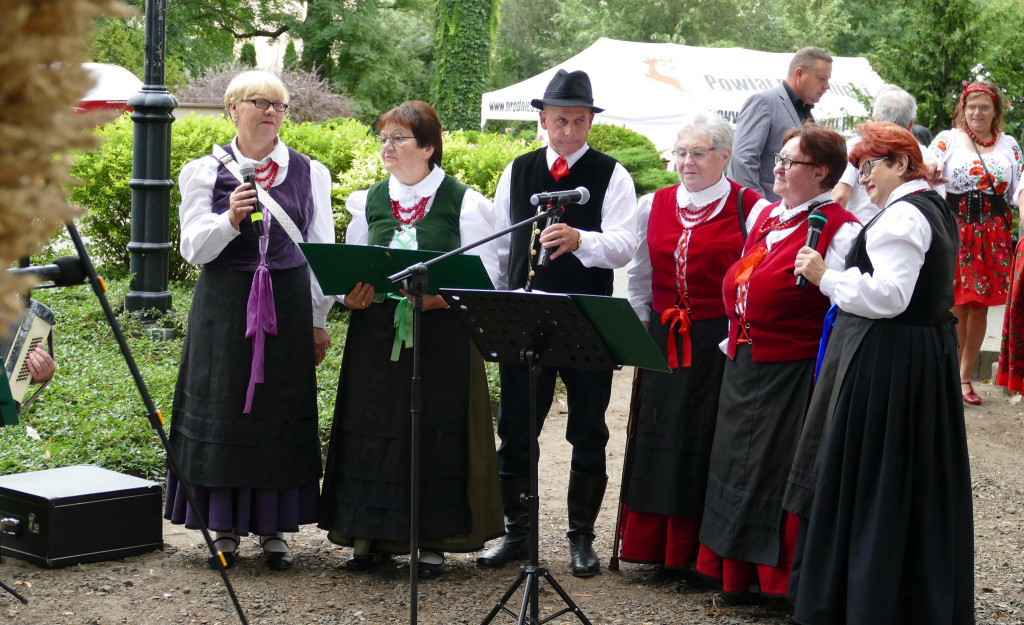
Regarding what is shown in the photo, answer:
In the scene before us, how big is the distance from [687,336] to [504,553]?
52.1 inches

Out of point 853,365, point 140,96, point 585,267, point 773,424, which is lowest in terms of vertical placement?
point 773,424

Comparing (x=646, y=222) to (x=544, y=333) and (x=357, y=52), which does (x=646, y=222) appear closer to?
(x=544, y=333)

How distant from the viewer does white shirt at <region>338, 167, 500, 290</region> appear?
4555 millimetres

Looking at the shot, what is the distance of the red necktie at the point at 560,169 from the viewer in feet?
15.1

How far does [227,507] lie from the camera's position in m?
4.50

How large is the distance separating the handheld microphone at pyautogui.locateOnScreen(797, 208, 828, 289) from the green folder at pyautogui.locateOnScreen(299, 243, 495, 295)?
3.79 ft

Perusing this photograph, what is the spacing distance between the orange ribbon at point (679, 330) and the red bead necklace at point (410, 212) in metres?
1.14

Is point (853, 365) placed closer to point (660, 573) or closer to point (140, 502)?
point (660, 573)

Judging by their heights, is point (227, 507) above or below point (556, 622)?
above

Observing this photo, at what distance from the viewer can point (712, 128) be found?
446 cm

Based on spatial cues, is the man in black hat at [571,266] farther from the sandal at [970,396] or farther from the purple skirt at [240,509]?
the sandal at [970,396]

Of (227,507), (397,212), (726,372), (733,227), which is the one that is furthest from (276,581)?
(733,227)

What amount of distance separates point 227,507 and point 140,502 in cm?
50

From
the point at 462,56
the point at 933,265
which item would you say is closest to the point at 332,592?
the point at 933,265
